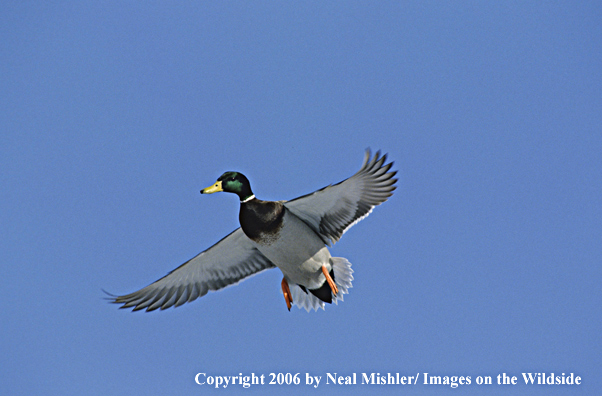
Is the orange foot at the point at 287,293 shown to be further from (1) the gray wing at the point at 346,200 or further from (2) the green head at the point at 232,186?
(2) the green head at the point at 232,186

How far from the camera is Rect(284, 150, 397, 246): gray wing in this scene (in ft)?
23.7

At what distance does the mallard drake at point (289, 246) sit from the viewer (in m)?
7.18

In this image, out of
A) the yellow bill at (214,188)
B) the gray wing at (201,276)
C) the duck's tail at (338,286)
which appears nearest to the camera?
the yellow bill at (214,188)

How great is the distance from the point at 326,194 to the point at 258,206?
90cm

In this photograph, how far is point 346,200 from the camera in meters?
7.48

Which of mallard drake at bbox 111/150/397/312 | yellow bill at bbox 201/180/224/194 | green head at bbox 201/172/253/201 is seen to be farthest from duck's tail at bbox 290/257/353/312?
yellow bill at bbox 201/180/224/194

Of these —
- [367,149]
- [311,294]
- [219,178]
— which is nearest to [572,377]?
[311,294]

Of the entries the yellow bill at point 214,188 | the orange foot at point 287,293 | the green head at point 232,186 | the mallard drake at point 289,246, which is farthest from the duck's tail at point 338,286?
the yellow bill at point 214,188

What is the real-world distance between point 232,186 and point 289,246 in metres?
1.09

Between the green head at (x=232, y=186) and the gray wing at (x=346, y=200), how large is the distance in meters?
0.60

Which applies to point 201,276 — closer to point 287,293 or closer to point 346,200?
point 287,293

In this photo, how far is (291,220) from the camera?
24.2 ft

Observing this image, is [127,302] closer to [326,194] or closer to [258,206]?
[258,206]

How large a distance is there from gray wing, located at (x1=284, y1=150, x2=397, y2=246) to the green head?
1.97ft
